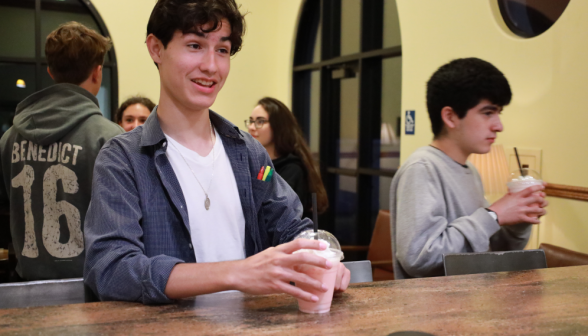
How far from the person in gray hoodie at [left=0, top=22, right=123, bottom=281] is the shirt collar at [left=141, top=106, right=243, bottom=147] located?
37.1 inches

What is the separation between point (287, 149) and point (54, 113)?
5.31ft

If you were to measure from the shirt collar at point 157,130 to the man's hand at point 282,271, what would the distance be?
477 millimetres

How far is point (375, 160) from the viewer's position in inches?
195

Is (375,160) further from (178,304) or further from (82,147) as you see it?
(178,304)

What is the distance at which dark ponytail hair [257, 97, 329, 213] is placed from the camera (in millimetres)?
3596

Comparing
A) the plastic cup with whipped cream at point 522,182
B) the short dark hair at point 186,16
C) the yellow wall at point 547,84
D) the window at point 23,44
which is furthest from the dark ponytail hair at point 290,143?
the window at point 23,44

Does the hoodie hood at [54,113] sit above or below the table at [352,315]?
above

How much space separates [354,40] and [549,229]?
293 cm

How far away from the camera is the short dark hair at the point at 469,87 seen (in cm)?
206

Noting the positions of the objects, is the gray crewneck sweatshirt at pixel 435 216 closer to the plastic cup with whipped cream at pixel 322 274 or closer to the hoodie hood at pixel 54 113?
the plastic cup with whipped cream at pixel 322 274

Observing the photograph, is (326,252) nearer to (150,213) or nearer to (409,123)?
(150,213)

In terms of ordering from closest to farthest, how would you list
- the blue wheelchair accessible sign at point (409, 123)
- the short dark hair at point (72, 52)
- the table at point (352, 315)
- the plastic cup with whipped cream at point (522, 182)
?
the table at point (352, 315)
the plastic cup with whipped cream at point (522, 182)
the short dark hair at point (72, 52)
the blue wheelchair accessible sign at point (409, 123)

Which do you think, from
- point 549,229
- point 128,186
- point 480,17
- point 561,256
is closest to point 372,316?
point 128,186

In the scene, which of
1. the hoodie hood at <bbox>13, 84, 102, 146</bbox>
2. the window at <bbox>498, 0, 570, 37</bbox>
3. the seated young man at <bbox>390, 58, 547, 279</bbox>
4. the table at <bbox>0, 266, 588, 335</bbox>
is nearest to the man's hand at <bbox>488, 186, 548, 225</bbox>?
the seated young man at <bbox>390, 58, 547, 279</bbox>
